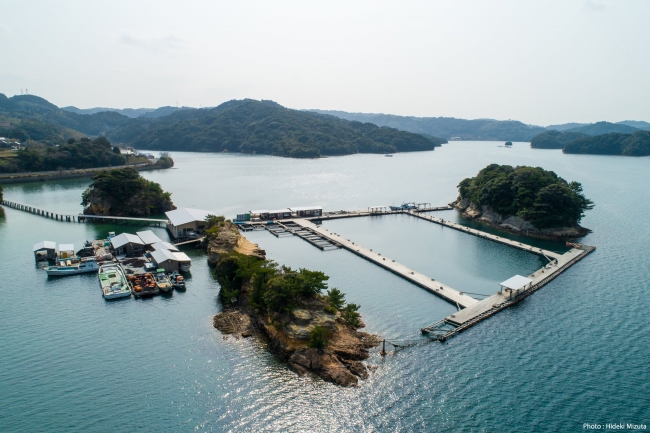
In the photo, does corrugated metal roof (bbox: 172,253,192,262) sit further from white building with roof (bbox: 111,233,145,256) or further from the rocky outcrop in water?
the rocky outcrop in water

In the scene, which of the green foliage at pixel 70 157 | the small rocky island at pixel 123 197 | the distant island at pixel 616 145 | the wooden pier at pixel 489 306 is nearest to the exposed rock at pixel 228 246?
the wooden pier at pixel 489 306

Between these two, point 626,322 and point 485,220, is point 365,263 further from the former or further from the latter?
point 485,220

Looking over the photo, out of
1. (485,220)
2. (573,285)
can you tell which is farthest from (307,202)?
(573,285)

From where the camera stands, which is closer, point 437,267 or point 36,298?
point 36,298

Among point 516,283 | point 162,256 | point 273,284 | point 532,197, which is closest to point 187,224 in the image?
point 162,256

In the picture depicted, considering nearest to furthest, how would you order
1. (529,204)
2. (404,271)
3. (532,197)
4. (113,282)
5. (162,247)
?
(113,282) < (404,271) < (162,247) < (529,204) < (532,197)

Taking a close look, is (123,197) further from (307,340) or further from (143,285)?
(307,340)

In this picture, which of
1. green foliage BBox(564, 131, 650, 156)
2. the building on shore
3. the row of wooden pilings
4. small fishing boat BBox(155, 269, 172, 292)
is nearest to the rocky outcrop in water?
small fishing boat BBox(155, 269, 172, 292)
